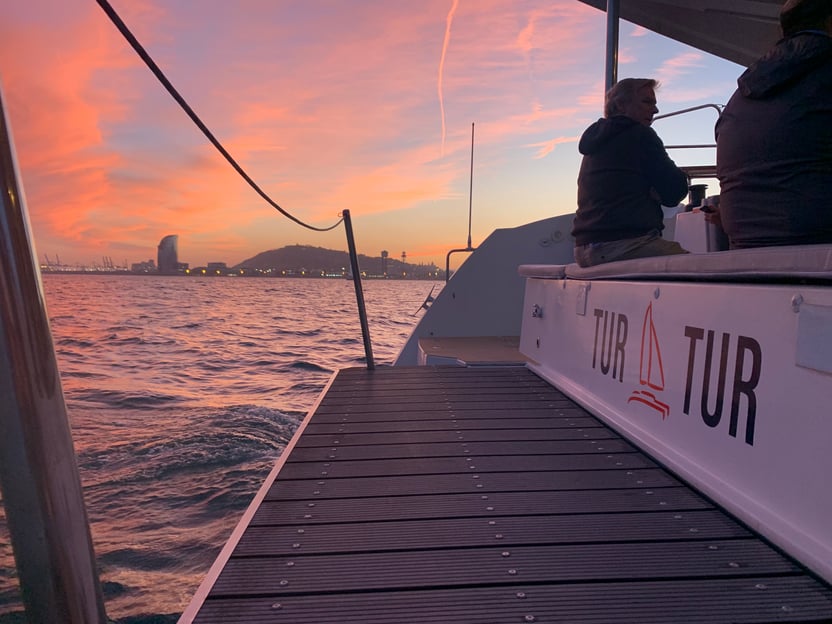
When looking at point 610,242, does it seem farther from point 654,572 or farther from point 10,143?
point 10,143

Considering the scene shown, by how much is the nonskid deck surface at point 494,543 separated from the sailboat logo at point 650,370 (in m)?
0.22

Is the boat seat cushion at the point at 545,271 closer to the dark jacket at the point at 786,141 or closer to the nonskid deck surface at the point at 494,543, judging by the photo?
the nonskid deck surface at the point at 494,543

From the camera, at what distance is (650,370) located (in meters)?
2.45

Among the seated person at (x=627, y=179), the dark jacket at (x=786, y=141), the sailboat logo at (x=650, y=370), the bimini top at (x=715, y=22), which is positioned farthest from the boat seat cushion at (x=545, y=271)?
the bimini top at (x=715, y=22)

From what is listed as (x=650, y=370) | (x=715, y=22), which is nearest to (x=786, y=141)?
(x=650, y=370)

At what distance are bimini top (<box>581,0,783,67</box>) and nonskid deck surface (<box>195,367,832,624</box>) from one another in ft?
18.8

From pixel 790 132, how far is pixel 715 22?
19.2ft

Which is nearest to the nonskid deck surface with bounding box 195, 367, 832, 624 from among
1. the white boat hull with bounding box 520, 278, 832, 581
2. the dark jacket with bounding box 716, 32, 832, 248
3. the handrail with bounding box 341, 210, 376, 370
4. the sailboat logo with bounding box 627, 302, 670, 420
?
the white boat hull with bounding box 520, 278, 832, 581

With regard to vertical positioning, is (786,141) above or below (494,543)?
above

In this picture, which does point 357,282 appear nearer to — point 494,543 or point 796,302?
point 494,543

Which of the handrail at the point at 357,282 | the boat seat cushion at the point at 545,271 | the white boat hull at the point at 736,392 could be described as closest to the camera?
the white boat hull at the point at 736,392

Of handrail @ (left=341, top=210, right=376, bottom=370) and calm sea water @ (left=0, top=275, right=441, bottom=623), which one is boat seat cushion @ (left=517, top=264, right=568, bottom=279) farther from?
calm sea water @ (left=0, top=275, right=441, bottom=623)

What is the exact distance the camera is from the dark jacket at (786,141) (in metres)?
1.79

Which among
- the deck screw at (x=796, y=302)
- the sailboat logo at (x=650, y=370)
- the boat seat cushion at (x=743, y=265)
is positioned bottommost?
the sailboat logo at (x=650, y=370)
